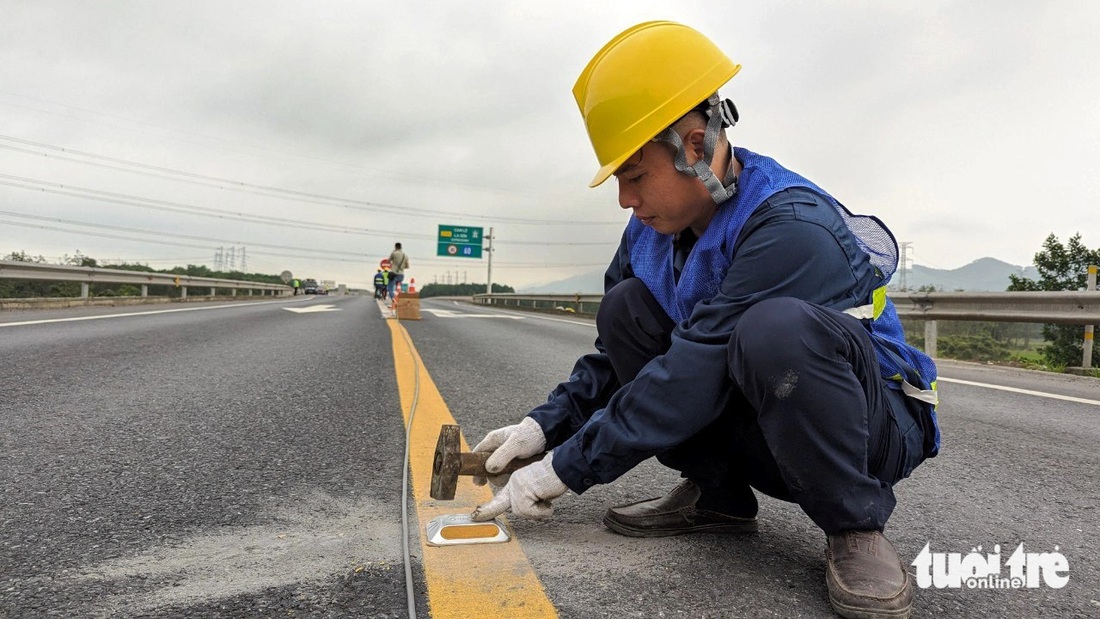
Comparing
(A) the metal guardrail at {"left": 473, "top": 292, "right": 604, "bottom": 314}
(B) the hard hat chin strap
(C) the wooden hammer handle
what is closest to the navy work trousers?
(B) the hard hat chin strap

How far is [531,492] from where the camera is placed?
4.64ft

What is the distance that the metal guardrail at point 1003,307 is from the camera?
560cm

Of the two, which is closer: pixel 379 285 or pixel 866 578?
pixel 866 578

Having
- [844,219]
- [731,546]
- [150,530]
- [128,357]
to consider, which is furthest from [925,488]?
[128,357]

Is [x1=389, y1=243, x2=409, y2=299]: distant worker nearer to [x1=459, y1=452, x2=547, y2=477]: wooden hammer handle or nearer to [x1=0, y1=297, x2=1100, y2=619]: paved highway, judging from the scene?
[x1=0, y1=297, x2=1100, y2=619]: paved highway

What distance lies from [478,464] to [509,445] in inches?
3.5

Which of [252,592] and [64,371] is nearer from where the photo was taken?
[252,592]

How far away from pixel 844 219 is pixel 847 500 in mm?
623

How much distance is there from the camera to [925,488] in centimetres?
200

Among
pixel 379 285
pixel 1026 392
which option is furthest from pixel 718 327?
pixel 379 285

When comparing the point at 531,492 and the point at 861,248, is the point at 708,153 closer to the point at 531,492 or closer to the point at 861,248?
the point at 861,248

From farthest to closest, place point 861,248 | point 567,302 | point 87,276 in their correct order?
point 567,302
point 87,276
point 861,248

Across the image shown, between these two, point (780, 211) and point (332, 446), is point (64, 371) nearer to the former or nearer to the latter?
point (332, 446)

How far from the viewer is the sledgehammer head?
1507 mm
